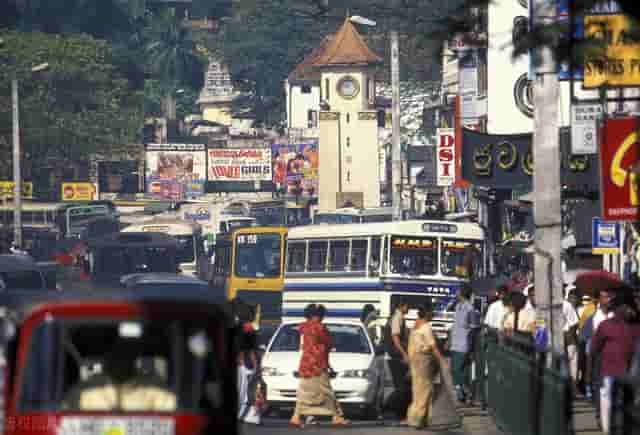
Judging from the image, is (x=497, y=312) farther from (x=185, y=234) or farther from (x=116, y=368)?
(x=185, y=234)

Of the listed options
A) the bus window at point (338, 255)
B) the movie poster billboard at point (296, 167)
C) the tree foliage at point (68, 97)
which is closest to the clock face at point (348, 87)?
the movie poster billboard at point (296, 167)

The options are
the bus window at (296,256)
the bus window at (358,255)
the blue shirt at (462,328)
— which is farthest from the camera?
the bus window at (296,256)

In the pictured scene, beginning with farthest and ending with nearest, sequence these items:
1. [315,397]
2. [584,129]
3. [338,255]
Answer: [338,255] → [584,129] → [315,397]

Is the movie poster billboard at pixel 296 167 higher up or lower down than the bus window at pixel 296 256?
higher up

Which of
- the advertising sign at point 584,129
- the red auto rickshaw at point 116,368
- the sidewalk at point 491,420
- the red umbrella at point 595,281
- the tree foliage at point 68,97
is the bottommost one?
the sidewalk at point 491,420

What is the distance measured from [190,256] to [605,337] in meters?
41.8

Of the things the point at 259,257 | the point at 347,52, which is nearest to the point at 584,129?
the point at 259,257

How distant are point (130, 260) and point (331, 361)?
25798 millimetres

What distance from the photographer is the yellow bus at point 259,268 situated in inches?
1708

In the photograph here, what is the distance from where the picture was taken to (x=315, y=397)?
22.3 m

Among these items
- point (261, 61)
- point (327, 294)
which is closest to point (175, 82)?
point (261, 61)

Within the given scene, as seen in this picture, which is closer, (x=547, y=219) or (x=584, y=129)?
(x=547, y=219)

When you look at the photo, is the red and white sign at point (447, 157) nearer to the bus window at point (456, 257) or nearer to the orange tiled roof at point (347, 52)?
the bus window at point (456, 257)

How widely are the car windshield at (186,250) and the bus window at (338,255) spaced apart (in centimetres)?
1116
